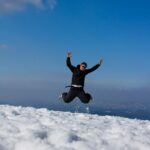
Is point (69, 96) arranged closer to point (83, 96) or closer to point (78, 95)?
point (78, 95)

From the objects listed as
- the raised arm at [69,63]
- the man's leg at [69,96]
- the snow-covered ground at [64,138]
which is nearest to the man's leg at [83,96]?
the man's leg at [69,96]

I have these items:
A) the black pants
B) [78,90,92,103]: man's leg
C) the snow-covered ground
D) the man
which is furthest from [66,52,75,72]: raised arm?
the snow-covered ground

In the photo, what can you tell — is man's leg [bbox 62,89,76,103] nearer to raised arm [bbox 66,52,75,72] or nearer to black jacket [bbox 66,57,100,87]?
black jacket [bbox 66,57,100,87]

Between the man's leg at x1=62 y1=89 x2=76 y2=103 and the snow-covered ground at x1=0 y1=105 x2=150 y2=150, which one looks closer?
the snow-covered ground at x1=0 y1=105 x2=150 y2=150

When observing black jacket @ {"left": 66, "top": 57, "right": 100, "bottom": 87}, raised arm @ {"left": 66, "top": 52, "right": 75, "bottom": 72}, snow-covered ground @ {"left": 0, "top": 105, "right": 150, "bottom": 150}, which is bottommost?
snow-covered ground @ {"left": 0, "top": 105, "right": 150, "bottom": 150}

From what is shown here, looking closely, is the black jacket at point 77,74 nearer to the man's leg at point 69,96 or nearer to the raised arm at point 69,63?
the raised arm at point 69,63

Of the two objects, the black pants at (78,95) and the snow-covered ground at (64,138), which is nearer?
the snow-covered ground at (64,138)

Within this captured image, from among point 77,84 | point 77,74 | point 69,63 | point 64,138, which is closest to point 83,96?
point 77,84

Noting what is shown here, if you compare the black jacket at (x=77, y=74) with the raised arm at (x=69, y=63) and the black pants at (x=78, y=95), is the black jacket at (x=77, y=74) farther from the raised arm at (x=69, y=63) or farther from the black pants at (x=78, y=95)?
the black pants at (x=78, y=95)

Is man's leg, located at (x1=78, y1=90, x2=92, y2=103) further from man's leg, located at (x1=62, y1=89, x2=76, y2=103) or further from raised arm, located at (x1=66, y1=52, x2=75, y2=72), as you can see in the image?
raised arm, located at (x1=66, y1=52, x2=75, y2=72)

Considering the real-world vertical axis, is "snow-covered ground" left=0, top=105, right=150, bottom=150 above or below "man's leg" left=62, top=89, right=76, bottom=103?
below

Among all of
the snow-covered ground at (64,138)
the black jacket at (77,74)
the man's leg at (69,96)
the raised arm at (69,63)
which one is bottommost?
the snow-covered ground at (64,138)

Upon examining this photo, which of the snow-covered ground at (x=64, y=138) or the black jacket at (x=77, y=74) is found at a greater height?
the black jacket at (x=77, y=74)

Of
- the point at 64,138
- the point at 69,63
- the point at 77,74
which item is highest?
the point at 69,63
